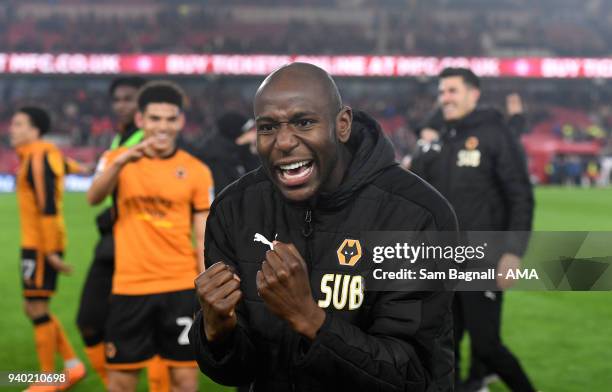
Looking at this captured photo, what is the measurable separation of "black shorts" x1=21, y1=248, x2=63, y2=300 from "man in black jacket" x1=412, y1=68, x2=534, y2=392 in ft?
9.16

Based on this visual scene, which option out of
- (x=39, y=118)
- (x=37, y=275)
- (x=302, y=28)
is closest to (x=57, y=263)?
(x=37, y=275)

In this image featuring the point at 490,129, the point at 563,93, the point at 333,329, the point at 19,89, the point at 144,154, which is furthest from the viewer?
the point at 563,93

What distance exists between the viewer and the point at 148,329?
13.6ft

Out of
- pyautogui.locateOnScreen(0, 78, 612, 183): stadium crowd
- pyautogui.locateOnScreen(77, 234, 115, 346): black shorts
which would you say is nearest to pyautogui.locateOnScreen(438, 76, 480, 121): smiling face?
pyautogui.locateOnScreen(77, 234, 115, 346): black shorts

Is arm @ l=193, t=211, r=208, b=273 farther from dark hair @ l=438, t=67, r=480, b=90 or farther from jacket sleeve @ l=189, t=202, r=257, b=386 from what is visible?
jacket sleeve @ l=189, t=202, r=257, b=386

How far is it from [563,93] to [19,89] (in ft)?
Result: 95.9

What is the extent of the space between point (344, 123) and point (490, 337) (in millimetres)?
2803

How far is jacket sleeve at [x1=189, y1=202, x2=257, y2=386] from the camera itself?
2.10 m

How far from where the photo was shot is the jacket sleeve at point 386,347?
6.46 feet

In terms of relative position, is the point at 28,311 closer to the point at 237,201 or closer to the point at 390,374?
the point at 237,201

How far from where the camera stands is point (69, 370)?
5578mm

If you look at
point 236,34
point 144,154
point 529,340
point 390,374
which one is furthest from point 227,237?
point 236,34

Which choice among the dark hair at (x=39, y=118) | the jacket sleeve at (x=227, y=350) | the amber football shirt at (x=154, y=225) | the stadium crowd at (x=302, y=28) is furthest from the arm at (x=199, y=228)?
the stadium crowd at (x=302, y=28)

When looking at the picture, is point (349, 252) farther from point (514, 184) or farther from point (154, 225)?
point (514, 184)
